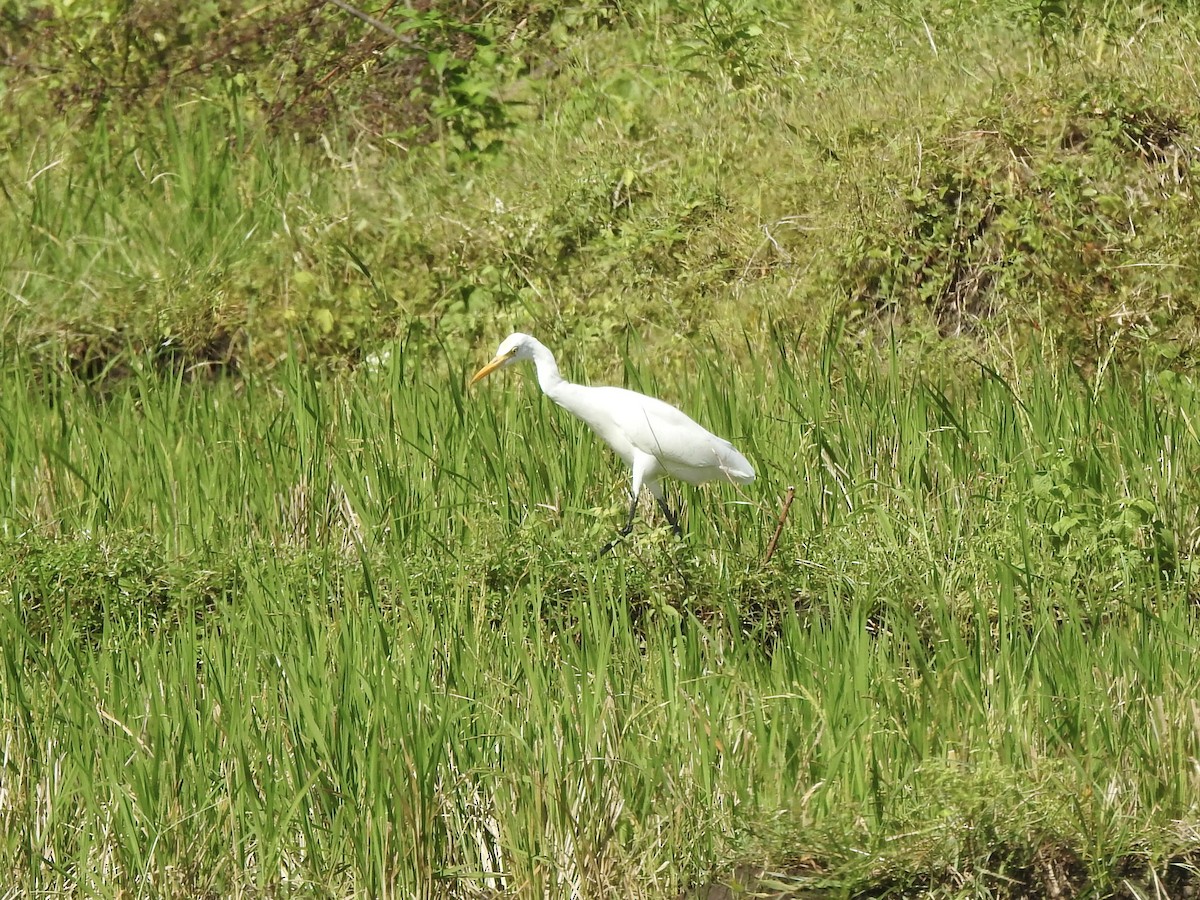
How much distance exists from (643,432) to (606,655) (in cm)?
87

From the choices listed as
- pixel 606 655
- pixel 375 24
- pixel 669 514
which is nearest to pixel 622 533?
pixel 669 514

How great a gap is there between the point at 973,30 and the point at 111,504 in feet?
14.8

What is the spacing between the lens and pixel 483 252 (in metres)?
7.66

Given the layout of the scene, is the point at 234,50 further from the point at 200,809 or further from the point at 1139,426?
the point at 200,809

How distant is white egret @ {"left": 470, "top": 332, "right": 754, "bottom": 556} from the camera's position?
4543 millimetres

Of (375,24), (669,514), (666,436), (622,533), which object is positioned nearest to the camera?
(666,436)

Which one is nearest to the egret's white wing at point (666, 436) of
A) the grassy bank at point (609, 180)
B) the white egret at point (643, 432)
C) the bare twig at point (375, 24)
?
the white egret at point (643, 432)

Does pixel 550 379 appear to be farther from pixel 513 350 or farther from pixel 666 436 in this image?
pixel 666 436

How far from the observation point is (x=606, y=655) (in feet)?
12.7

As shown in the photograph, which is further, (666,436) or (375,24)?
(375,24)

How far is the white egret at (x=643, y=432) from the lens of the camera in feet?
14.9

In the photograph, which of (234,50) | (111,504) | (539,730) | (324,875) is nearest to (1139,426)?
(539,730)

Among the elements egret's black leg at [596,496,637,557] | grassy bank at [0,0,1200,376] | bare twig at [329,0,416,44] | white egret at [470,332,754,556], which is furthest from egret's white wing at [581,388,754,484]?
bare twig at [329,0,416,44]

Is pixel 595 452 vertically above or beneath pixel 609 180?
beneath
